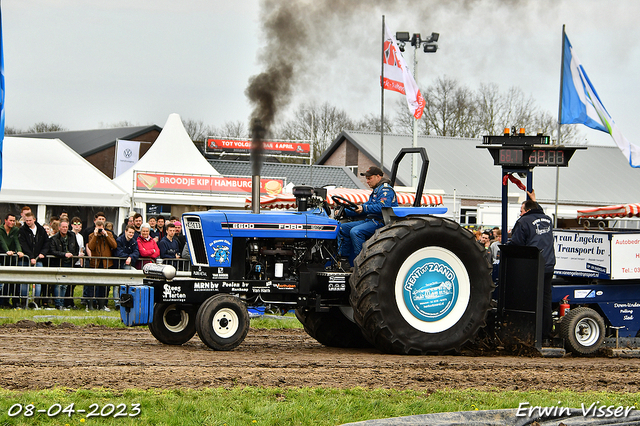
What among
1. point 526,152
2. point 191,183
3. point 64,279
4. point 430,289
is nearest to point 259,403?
point 430,289

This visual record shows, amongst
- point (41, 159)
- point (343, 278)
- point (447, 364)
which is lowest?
point (447, 364)

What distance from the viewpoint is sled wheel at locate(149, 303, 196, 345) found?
26.4 feet

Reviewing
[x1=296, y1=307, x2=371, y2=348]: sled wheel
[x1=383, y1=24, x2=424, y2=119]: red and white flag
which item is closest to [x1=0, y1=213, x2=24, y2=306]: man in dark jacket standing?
[x1=296, y1=307, x2=371, y2=348]: sled wheel

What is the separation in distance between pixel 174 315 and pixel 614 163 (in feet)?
127

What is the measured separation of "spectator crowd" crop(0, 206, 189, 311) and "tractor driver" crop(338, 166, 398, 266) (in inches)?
212

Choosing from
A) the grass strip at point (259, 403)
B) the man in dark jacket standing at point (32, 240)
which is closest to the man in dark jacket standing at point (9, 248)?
the man in dark jacket standing at point (32, 240)

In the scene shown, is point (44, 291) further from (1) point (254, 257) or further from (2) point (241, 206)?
(2) point (241, 206)

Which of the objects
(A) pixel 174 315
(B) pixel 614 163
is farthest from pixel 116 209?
(B) pixel 614 163

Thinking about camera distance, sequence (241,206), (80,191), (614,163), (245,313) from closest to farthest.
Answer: (245,313) < (80,191) < (241,206) < (614,163)

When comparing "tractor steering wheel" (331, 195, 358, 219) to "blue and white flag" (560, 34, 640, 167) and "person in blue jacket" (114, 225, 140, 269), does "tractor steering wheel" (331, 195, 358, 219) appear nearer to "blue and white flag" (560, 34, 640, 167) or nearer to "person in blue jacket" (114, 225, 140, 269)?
"person in blue jacket" (114, 225, 140, 269)

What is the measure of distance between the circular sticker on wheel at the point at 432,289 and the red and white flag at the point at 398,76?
1494 cm

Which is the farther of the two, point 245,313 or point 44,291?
point 44,291

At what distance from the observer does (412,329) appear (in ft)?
24.9

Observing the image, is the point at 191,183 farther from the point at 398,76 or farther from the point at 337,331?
the point at 337,331
